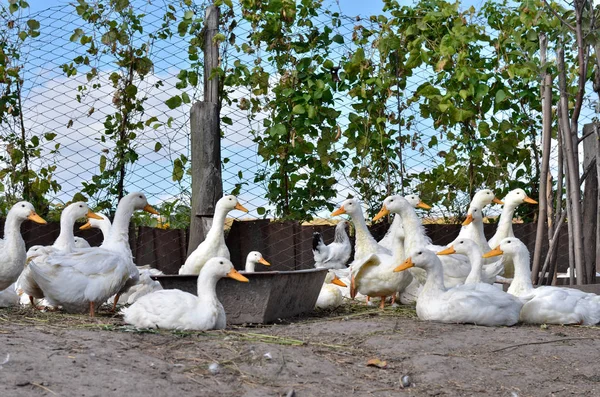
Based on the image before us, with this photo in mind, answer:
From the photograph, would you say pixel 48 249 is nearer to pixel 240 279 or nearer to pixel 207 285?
pixel 207 285

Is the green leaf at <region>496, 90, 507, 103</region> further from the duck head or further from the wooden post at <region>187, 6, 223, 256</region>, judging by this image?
the duck head

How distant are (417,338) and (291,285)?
135cm

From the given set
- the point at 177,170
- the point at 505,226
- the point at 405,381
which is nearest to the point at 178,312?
the point at 405,381

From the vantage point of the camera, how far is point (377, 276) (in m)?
7.13

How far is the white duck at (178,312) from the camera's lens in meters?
5.46

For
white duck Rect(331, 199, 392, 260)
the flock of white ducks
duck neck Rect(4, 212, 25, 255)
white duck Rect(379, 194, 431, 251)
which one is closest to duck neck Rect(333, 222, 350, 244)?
white duck Rect(379, 194, 431, 251)

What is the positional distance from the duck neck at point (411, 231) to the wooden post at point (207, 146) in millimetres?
2052

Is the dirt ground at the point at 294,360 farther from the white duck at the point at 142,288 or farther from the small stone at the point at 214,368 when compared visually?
the white duck at the point at 142,288

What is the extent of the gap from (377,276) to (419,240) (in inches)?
26.1

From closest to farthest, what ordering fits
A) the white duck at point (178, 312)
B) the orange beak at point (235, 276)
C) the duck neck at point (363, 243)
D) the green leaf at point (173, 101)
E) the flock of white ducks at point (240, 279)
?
the white duck at point (178, 312) → the flock of white ducks at point (240, 279) → the orange beak at point (235, 276) → the duck neck at point (363, 243) → the green leaf at point (173, 101)

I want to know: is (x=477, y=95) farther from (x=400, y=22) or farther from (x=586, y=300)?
(x=586, y=300)

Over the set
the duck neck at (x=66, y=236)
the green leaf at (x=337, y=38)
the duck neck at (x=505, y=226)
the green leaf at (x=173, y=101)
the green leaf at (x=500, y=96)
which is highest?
the green leaf at (x=337, y=38)

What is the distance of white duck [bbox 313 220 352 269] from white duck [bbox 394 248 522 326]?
2625 millimetres

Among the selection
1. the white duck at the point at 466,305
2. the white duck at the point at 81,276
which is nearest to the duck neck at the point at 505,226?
the white duck at the point at 466,305
